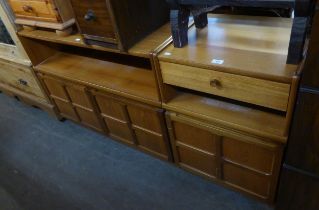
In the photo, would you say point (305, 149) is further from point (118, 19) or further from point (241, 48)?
point (118, 19)

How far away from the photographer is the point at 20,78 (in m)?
1.84

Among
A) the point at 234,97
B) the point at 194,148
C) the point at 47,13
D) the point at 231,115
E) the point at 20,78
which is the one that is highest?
the point at 47,13

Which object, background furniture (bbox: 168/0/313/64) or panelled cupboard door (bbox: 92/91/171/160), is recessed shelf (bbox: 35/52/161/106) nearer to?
panelled cupboard door (bbox: 92/91/171/160)

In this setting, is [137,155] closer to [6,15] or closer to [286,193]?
[286,193]

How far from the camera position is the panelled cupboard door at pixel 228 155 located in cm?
98

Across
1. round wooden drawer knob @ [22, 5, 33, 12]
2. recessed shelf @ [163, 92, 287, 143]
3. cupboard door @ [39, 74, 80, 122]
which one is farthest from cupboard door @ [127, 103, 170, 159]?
round wooden drawer knob @ [22, 5, 33, 12]

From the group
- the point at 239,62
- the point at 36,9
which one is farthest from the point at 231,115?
the point at 36,9

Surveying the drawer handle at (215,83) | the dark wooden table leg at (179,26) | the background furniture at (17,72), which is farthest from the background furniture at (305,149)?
the background furniture at (17,72)

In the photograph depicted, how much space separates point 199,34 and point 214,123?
1.17ft

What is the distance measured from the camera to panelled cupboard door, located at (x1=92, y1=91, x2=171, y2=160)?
48.8 inches

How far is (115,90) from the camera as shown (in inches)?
49.6

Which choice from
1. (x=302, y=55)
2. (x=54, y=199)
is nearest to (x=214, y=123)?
(x=302, y=55)

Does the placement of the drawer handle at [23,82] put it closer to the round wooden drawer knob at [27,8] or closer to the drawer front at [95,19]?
the round wooden drawer knob at [27,8]

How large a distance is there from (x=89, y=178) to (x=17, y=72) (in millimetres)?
937
